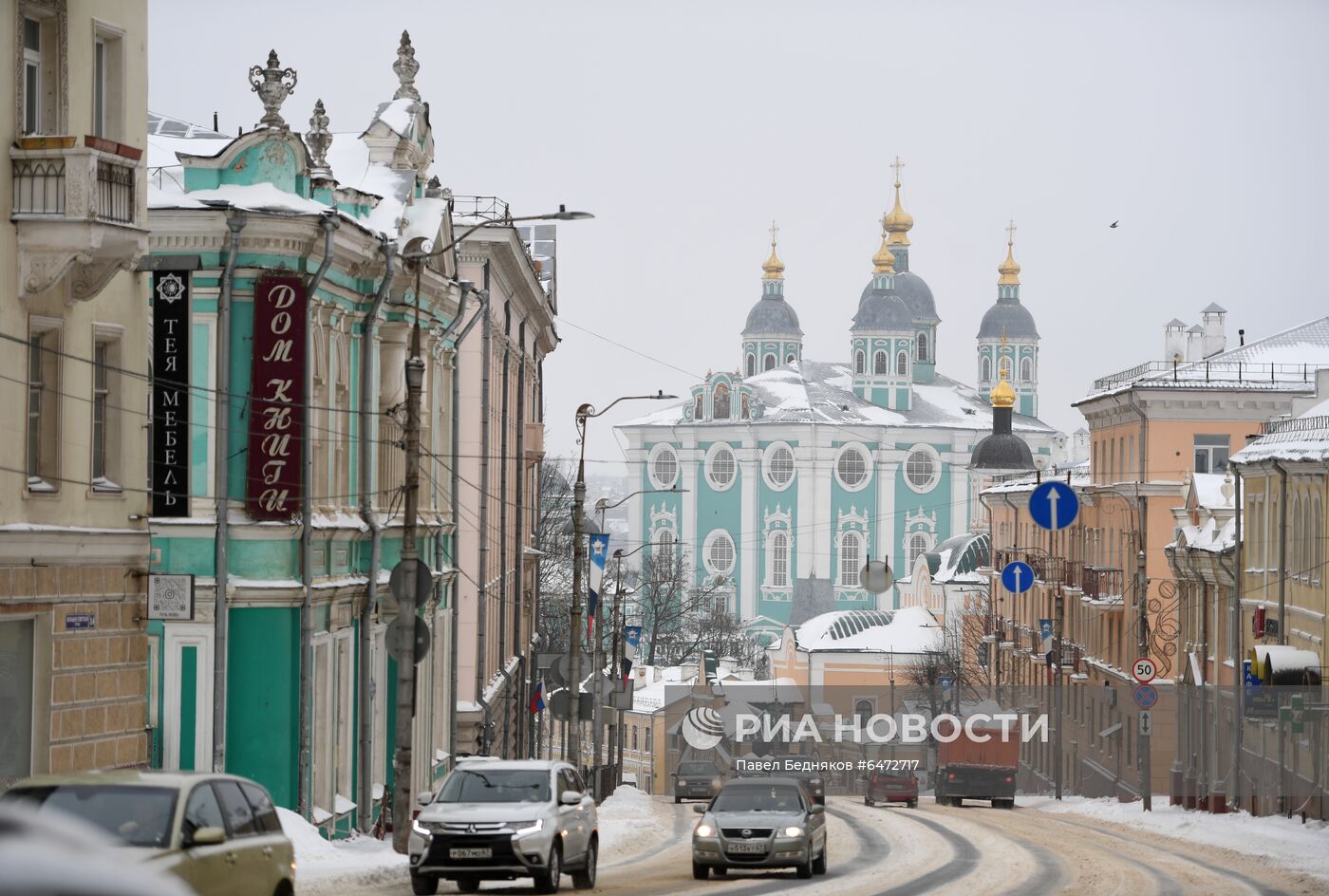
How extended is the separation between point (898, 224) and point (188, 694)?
160516 millimetres

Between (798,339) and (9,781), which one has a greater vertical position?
(798,339)

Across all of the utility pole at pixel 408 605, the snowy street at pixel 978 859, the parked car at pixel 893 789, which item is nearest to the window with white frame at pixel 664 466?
the parked car at pixel 893 789

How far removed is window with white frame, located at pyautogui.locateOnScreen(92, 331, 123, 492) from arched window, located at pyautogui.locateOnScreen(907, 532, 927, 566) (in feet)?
428

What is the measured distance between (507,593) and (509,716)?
2.79 m

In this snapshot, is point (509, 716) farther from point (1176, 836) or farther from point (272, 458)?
point (272, 458)

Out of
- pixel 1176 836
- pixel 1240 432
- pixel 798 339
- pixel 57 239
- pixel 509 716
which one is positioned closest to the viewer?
pixel 57 239

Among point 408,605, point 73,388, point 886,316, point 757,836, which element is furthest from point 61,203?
point 886,316

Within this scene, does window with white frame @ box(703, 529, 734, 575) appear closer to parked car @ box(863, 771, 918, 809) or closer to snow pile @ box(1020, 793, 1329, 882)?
parked car @ box(863, 771, 918, 809)

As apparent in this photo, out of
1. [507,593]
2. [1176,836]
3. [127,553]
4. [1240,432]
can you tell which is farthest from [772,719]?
[127,553]

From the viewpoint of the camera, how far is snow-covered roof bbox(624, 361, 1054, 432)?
153 meters

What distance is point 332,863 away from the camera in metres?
20.2

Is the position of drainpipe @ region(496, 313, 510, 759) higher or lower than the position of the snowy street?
higher

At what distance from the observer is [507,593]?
162 ft

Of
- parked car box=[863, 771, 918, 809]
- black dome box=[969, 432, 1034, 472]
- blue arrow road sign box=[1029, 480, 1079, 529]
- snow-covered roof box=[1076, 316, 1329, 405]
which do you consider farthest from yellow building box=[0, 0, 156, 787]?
black dome box=[969, 432, 1034, 472]
